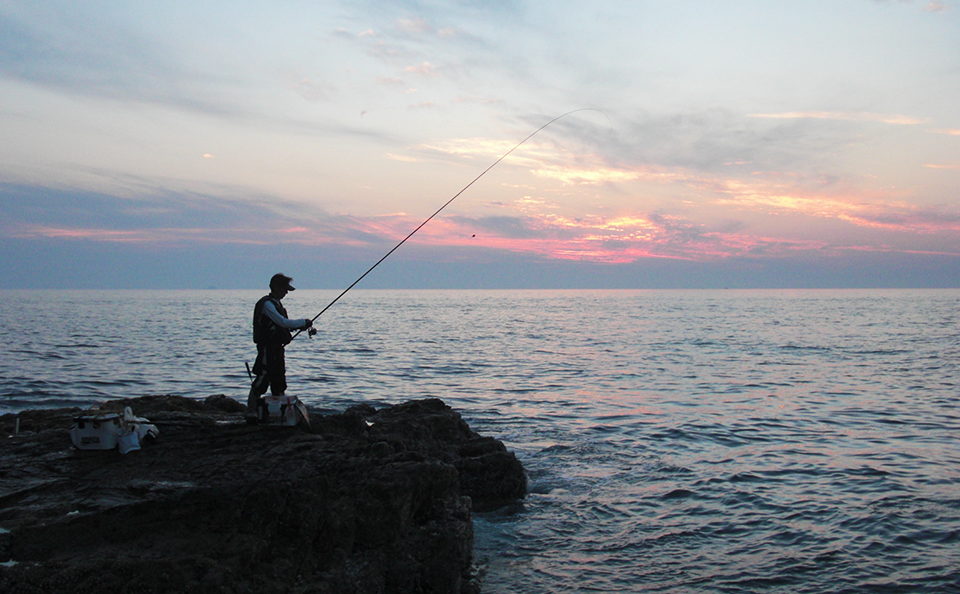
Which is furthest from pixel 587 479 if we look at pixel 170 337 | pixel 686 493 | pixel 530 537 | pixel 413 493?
pixel 170 337

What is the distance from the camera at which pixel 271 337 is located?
6918 mm

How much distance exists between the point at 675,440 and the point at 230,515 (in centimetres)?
960

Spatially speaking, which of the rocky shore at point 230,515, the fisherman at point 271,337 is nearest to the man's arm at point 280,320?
the fisherman at point 271,337

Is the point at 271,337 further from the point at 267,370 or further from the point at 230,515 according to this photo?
the point at 230,515

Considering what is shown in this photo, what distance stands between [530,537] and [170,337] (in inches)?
1308

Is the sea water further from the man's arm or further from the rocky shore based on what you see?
the man's arm

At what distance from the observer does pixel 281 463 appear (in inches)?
221

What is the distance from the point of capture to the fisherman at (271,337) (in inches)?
270

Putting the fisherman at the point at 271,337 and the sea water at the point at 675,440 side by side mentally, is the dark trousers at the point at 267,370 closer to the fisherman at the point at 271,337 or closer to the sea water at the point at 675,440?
the fisherman at the point at 271,337

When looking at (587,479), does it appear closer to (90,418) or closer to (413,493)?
(413,493)

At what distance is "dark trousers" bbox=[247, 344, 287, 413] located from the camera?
22.9ft

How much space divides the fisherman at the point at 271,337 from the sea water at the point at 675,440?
10.1 feet

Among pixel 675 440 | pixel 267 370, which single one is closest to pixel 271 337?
pixel 267 370

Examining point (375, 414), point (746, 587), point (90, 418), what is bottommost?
point (746, 587)
